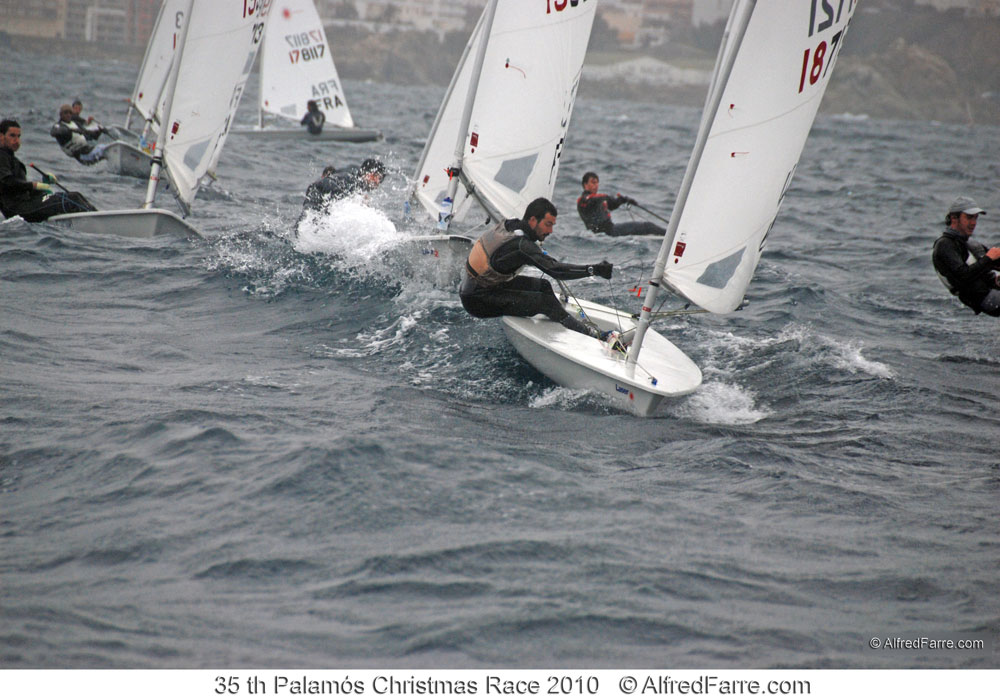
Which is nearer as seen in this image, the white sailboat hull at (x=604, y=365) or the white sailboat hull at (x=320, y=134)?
the white sailboat hull at (x=604, y=365)

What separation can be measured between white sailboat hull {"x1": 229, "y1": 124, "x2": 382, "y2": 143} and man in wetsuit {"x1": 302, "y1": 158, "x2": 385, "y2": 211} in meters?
12.4

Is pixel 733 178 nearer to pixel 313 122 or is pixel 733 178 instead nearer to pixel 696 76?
pixel 313 122

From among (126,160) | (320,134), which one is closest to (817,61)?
(126,160)

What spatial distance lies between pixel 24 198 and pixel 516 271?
19.0ft

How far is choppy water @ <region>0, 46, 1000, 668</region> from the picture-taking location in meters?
3.77

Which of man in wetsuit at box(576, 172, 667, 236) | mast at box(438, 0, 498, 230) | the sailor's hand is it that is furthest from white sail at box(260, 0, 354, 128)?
the sailor's hand

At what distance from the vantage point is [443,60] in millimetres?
111062

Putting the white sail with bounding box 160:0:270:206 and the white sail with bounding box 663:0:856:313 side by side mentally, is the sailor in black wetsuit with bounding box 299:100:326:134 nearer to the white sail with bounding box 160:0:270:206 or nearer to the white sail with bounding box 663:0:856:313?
the white sail with bounding box 160:0:270:206

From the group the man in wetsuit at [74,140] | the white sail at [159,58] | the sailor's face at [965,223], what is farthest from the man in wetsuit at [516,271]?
the white sail at [159,58]

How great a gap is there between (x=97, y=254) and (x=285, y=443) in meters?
5.00

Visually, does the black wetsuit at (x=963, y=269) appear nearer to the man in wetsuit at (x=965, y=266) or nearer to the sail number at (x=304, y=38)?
the man in wetsuit at (x=965, y=266)

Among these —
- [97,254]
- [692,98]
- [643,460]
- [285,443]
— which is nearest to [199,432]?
[285,443]

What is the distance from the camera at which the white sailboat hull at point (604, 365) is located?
6234 mm

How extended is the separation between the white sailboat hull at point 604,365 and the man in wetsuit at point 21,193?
5584 millimetres
